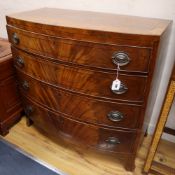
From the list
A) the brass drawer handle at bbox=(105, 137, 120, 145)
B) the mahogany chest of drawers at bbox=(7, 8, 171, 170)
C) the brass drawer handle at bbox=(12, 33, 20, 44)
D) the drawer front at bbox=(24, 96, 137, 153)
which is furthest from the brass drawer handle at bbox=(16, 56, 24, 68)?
the brass drawer handle at bbox=(105, 137, 120, 145)

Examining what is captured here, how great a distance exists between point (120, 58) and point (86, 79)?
0.22 meters

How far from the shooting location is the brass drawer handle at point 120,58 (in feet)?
3.02

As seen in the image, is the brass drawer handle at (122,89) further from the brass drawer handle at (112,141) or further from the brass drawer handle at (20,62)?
the brass drawer handle at (20,62)

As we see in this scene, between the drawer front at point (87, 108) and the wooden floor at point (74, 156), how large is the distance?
434 millimetres

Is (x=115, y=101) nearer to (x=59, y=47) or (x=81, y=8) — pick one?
(x=59, y=47)

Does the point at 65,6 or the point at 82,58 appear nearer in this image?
the point at 82,58

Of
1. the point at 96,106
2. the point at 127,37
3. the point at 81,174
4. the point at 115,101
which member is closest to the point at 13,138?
the point at 81,174

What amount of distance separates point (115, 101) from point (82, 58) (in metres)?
0.28

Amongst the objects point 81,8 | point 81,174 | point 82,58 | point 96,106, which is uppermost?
point 81,8

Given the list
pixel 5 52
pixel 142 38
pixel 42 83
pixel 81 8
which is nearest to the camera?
pixel 142 38

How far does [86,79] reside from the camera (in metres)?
1.05

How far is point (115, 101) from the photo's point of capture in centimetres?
107

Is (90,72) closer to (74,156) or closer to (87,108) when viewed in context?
(87,108)

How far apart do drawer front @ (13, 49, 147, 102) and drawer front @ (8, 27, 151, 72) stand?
0.05 meters
